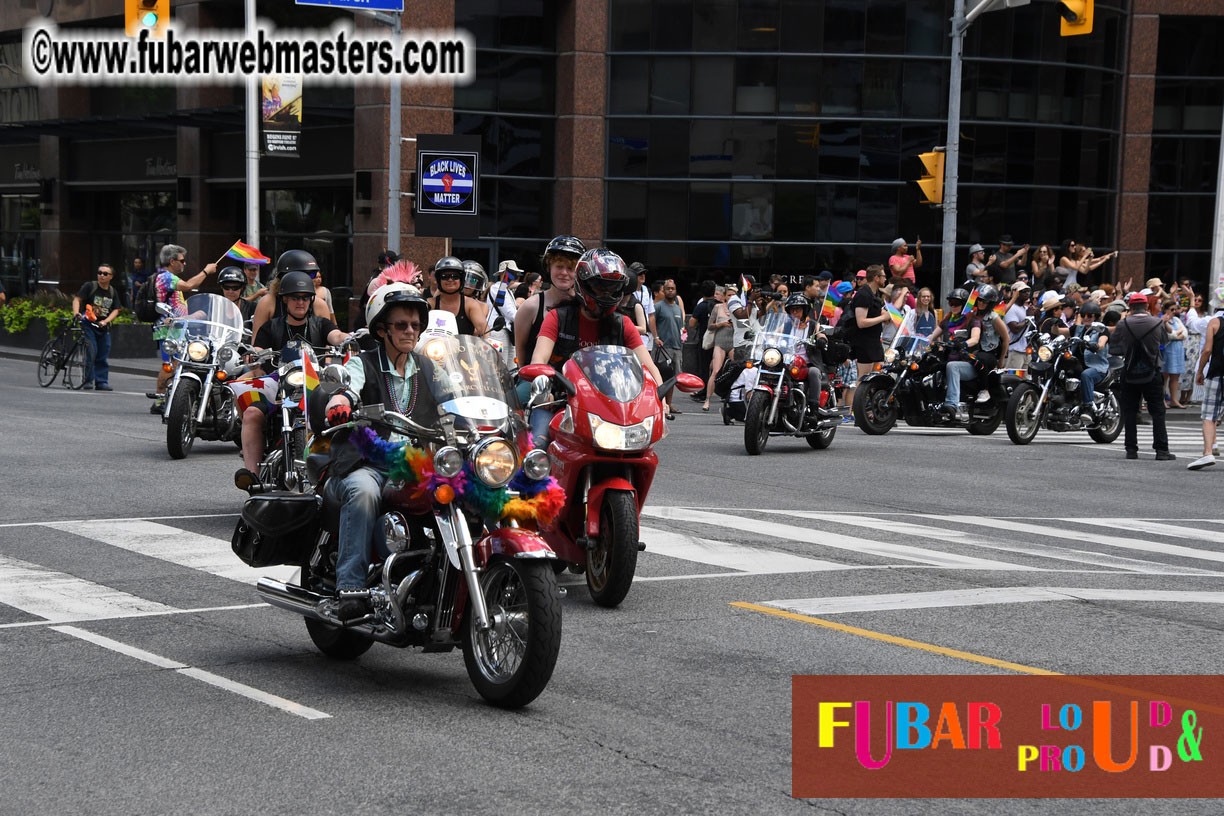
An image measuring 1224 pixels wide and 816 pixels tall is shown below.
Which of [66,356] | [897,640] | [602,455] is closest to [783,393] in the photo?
[602,455]

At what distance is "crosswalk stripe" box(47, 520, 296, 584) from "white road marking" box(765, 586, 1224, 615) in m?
3.13

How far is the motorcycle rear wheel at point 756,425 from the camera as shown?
664 inches

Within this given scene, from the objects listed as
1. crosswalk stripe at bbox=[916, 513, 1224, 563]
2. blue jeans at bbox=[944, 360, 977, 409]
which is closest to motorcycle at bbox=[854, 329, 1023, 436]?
blue jeans at bbox=[944, 360, 977, 409]

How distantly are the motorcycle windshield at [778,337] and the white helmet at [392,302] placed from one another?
10.8m

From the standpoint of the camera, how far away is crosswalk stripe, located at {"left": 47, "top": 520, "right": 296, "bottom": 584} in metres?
9.23

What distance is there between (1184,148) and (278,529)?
114 ft

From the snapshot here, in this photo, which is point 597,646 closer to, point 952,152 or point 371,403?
point 371,403

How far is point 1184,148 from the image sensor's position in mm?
36844

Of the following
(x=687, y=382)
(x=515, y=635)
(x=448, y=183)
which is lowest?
(x=515, y=635)

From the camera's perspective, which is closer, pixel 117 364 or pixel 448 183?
pixel 448 183

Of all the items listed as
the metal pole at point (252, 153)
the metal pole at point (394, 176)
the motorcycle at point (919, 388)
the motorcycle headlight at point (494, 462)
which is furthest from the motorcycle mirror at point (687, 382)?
the metal pole at point (252, 153)

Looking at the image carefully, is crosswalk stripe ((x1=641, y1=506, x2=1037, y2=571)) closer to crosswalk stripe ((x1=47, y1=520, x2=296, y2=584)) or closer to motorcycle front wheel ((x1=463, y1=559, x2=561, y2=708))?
crosswalk stripe ((x1=47, y1=520, x2=296, y2=584))

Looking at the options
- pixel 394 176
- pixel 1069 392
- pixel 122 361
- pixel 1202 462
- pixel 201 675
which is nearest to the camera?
pixel 201 675

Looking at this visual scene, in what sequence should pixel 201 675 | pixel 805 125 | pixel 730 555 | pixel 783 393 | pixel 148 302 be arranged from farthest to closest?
pixel 805 125
pixel 148 302
pixel 783 393
pixel 730 555
pixel 201 675
